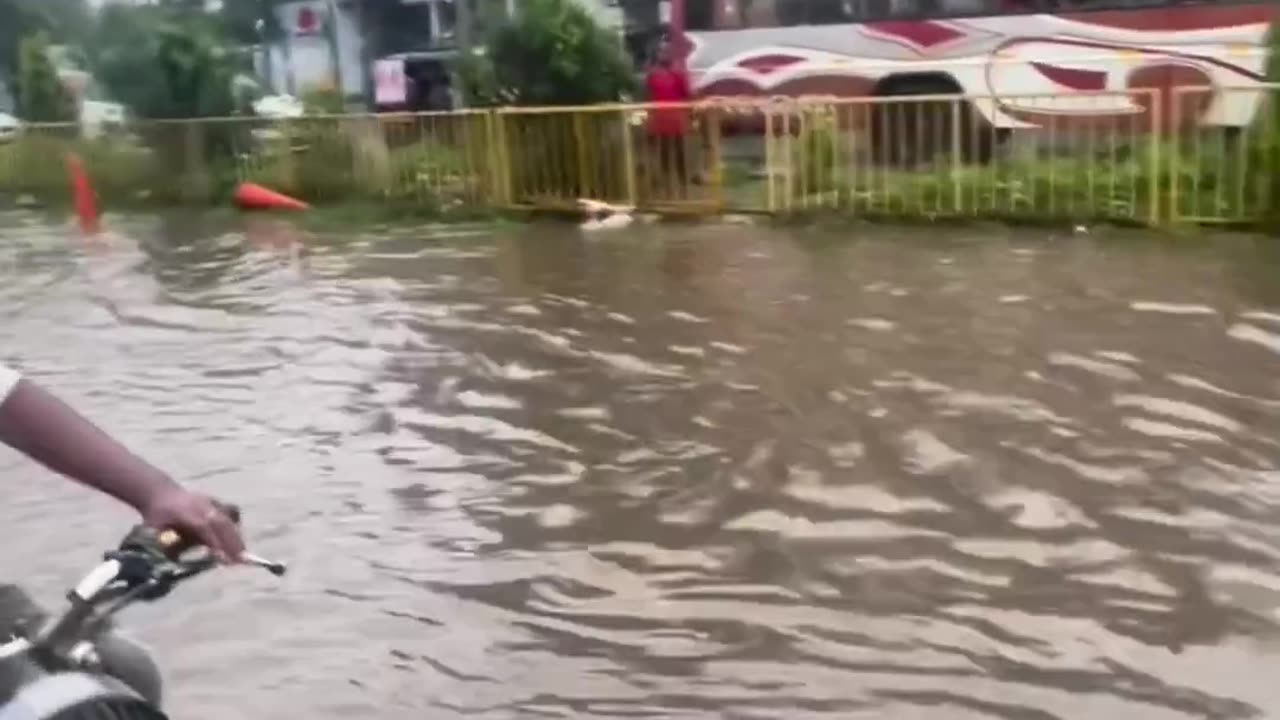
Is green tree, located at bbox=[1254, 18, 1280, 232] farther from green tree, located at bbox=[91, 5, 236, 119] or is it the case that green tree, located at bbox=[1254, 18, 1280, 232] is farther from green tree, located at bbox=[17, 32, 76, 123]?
green tree, located at bbox=[17, 32, 76, 123]

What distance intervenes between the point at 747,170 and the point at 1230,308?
682 centimetres

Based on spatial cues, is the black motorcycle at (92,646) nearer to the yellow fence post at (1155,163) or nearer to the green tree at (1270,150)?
the green tree at (1270,150)

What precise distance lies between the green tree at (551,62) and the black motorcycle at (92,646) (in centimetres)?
1502

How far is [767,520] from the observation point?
20.9 feet

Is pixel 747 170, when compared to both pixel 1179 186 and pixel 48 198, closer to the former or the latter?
pixel 1179 186

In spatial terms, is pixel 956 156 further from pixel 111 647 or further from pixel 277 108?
pixel 277 108

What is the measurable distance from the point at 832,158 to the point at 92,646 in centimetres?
1273

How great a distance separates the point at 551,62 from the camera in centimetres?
1706

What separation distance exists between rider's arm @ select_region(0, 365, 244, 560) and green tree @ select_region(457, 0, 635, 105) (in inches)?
581

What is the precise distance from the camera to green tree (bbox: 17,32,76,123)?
25.0m

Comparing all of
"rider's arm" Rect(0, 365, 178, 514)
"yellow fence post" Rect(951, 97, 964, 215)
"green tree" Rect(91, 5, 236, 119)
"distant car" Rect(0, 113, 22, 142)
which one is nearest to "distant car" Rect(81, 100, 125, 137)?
"green tree" Rect(91, 5, 236, 119)

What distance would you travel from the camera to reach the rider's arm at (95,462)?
2473 mm

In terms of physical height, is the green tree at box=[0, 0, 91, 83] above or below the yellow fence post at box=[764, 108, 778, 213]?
above

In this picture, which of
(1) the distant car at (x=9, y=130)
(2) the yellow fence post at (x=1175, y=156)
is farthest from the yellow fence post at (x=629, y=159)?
(1) the distant car at (x=9, y=130)
